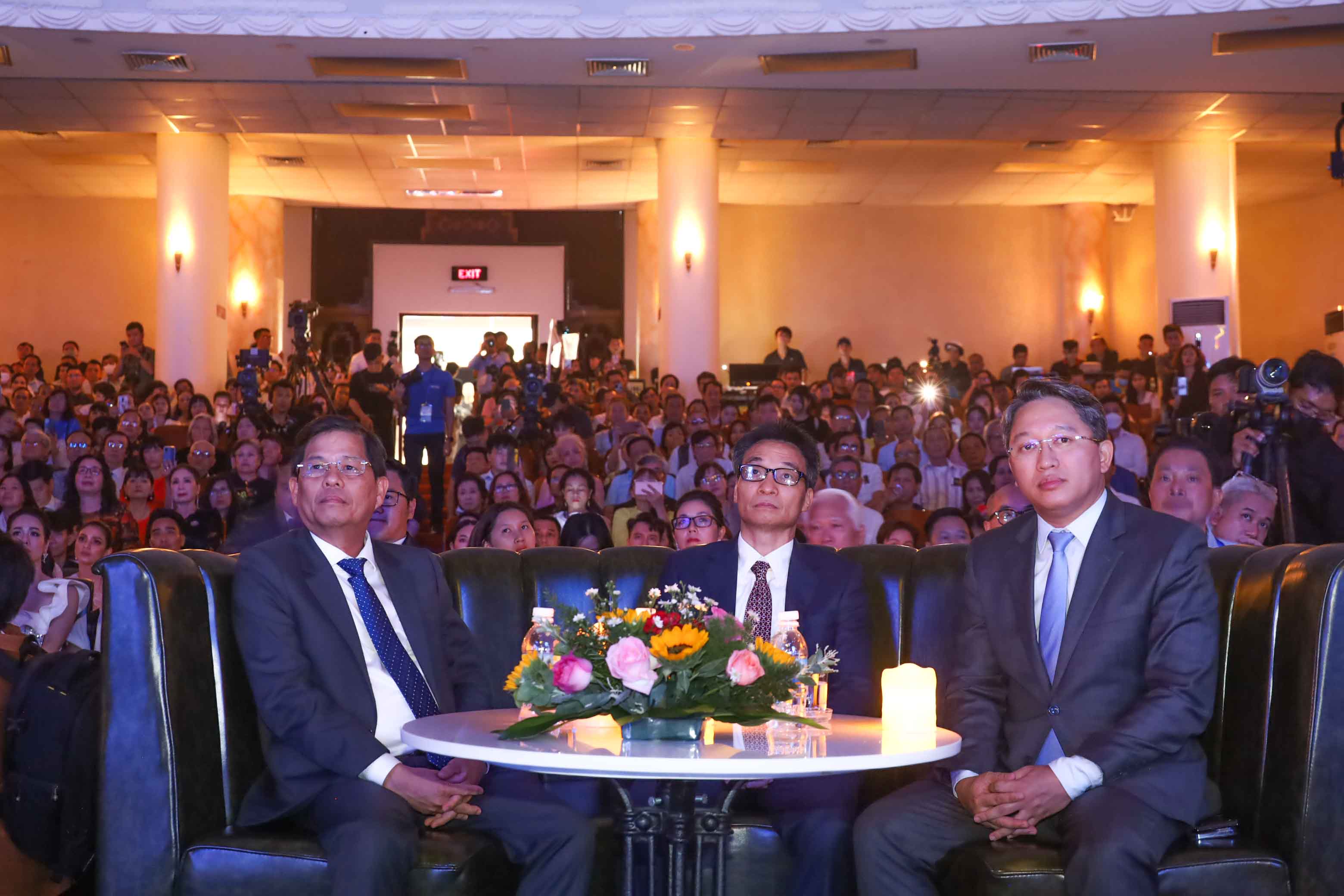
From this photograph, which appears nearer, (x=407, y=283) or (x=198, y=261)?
(x=198, y=261)

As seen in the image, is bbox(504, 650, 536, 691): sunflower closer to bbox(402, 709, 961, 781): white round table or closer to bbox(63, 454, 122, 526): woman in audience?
bbox(402, 709, 961, 781): white round table

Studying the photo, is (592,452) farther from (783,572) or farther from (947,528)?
(783,572)

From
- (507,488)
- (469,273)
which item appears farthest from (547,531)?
(469,273)

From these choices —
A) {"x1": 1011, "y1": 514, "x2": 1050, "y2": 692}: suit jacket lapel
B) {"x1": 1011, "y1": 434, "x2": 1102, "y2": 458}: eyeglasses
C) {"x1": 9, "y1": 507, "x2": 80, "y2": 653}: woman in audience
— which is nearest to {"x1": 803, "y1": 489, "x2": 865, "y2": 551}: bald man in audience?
{"x1": 1011, "y1": 514, "x2": 1050, "y2": 692}: suit jacket lapel

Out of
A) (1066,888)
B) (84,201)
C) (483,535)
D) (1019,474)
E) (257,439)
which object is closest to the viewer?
(1066,888)

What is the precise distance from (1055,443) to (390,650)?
4.74 ft

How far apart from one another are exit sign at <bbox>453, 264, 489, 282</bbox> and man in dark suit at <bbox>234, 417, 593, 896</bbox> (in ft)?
44.3

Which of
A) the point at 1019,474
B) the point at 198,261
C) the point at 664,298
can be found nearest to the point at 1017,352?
Answer: the point at 664,298

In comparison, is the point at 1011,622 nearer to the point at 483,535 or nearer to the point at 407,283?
the point at 483,535

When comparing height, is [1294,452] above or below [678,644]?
above

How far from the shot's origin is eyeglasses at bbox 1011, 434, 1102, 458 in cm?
271

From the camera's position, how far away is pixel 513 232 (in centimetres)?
1630

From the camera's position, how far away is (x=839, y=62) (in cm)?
943

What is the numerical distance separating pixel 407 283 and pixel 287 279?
4.57 ft
